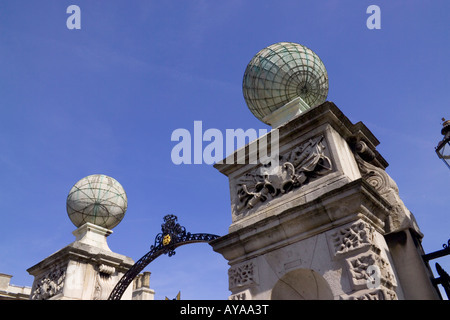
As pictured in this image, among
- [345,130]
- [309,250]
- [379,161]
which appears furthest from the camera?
[379,161]

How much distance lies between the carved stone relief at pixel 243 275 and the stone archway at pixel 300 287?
0.98ft

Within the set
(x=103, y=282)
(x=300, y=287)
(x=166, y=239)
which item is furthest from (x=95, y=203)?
(x=300, y=287)

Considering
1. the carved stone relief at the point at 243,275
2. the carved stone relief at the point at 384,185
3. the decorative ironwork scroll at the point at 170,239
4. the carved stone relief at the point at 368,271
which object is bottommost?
the carved stone relief at the point at 368,271

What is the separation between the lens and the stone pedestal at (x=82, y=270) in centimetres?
848

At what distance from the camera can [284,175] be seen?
4.82m

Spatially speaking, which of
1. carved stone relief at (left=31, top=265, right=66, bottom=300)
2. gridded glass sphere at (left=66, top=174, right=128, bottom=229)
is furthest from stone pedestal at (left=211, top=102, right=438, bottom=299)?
gridded glass sphere at (left=66, top=174, right=128, bottom=229)

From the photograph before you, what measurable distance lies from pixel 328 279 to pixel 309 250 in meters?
0.40

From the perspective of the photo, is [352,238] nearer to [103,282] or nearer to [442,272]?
[442,272]

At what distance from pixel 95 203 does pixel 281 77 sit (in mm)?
6421

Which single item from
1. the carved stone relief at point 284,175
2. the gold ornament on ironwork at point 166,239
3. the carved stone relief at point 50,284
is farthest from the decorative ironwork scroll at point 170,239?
the carved stone relief at point 284,175

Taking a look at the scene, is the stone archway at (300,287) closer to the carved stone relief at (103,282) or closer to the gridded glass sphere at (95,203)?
the carved stone relief at (103,282)
